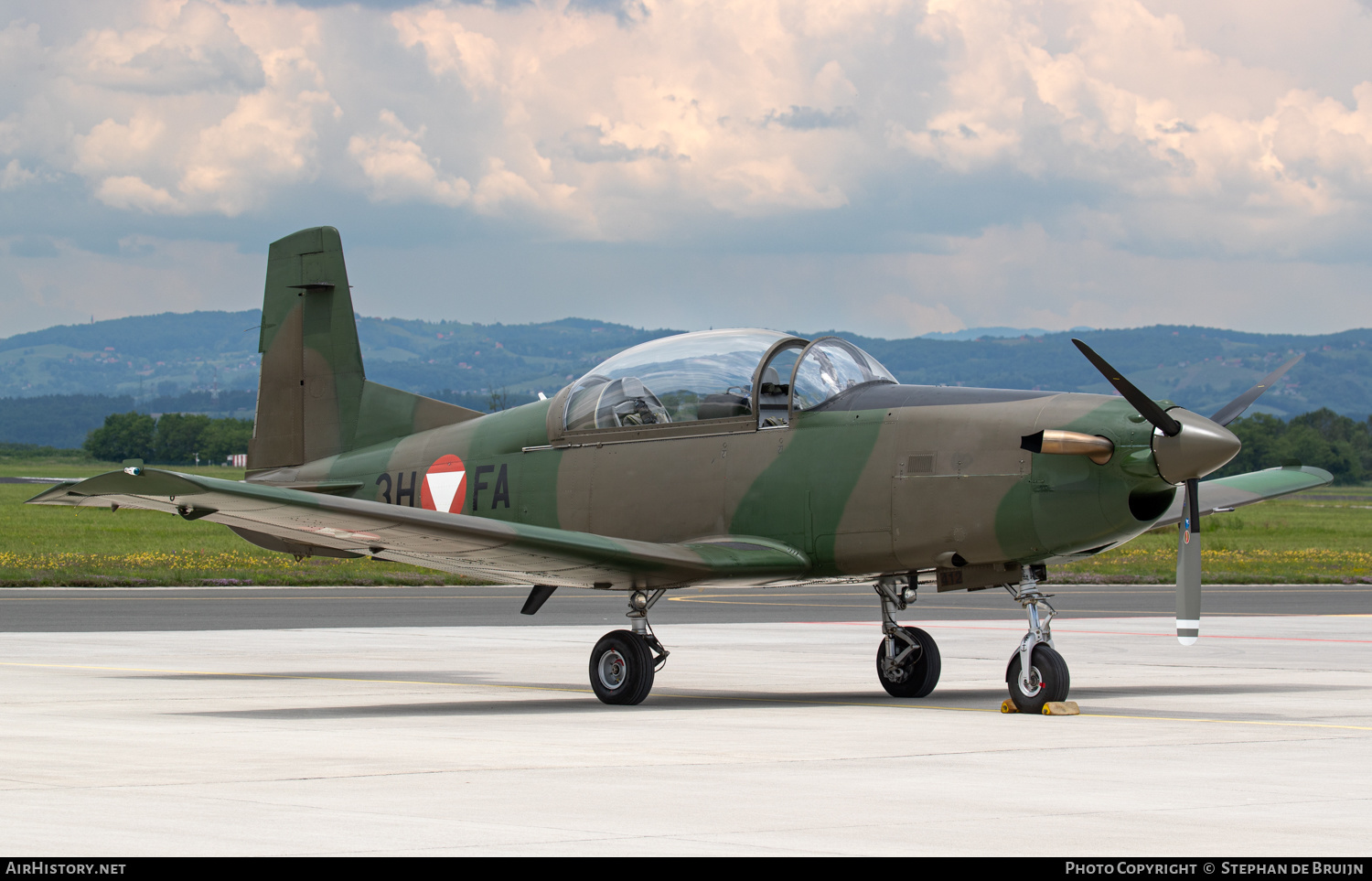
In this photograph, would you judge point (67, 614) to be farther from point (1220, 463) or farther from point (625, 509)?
point (1220, 463)

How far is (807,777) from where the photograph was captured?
328 inches

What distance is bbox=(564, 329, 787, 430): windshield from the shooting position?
12.9 m

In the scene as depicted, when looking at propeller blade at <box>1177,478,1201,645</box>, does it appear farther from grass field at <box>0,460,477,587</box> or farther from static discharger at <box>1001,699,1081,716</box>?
grass field at <box>0,460,477,587</box>

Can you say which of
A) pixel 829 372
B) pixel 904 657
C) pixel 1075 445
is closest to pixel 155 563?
pixel 904 657

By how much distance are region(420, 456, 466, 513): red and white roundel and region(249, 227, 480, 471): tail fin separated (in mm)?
1629

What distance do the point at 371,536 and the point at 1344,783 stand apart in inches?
275

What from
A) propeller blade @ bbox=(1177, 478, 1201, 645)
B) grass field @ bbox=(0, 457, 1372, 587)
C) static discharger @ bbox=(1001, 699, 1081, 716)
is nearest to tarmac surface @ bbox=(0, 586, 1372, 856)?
static discharger @ bbox=(1001, 699, 1081, 716)

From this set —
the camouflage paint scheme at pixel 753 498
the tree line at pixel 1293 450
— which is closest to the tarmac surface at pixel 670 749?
the camouflage paint scheme at pixel 753 498

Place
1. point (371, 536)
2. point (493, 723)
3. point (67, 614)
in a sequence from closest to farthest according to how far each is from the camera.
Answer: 1. point (493, 723)
2. point (371, 536)
3. point (67, 614)

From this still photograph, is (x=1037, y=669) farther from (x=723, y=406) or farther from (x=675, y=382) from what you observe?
(x=675, y=382)

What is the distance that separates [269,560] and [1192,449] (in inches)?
1341

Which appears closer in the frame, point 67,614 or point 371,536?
point 371,536

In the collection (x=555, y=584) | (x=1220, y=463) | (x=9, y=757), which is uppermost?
(x=1220, y=463)
